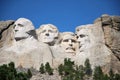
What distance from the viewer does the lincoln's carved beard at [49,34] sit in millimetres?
35125

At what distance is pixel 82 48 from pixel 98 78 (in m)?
4.14

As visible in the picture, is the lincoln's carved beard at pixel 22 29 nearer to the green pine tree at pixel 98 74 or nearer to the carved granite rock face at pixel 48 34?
the carved granite rock face at pixel 48 34

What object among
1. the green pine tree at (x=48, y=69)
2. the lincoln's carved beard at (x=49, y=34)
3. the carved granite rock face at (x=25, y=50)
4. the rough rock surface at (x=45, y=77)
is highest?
the lincoln's carved beard at (x=49, y=34)

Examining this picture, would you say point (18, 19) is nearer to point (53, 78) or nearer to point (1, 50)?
point (1, 50)

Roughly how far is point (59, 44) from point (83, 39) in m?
1.84

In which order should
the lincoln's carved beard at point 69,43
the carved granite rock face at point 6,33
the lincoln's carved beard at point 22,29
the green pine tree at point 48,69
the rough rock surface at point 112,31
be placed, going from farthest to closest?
the carved granite rock face at point 6,33, the lincoln's carved beard at point 69,43, the rough rock surface at point 112,31, the lincoln's carved beard at point 22,29, the green pine tree at point 48,69

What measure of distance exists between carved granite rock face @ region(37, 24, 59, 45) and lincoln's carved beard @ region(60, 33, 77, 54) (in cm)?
68

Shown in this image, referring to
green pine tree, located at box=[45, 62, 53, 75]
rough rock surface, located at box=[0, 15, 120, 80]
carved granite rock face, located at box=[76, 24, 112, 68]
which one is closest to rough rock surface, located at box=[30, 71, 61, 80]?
green pine tree, located at box=[45, 62, 53, 75]

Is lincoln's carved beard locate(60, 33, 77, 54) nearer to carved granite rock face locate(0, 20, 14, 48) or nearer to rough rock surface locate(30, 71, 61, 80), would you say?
carved granite rock face locate(0, 20, 14, 48)

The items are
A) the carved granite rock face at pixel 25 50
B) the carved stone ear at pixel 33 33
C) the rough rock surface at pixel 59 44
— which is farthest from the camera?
the carved stone ear at pixel 33 33

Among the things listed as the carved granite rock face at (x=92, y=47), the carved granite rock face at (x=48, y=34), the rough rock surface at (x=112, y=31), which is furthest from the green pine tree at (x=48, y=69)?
the rough rock surface at (x=112, y=31)

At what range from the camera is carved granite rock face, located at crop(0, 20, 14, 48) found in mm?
35438

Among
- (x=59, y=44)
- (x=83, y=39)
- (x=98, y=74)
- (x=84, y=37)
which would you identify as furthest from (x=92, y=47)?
(x=98, y=74)

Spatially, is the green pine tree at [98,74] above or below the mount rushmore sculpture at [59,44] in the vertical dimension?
below
